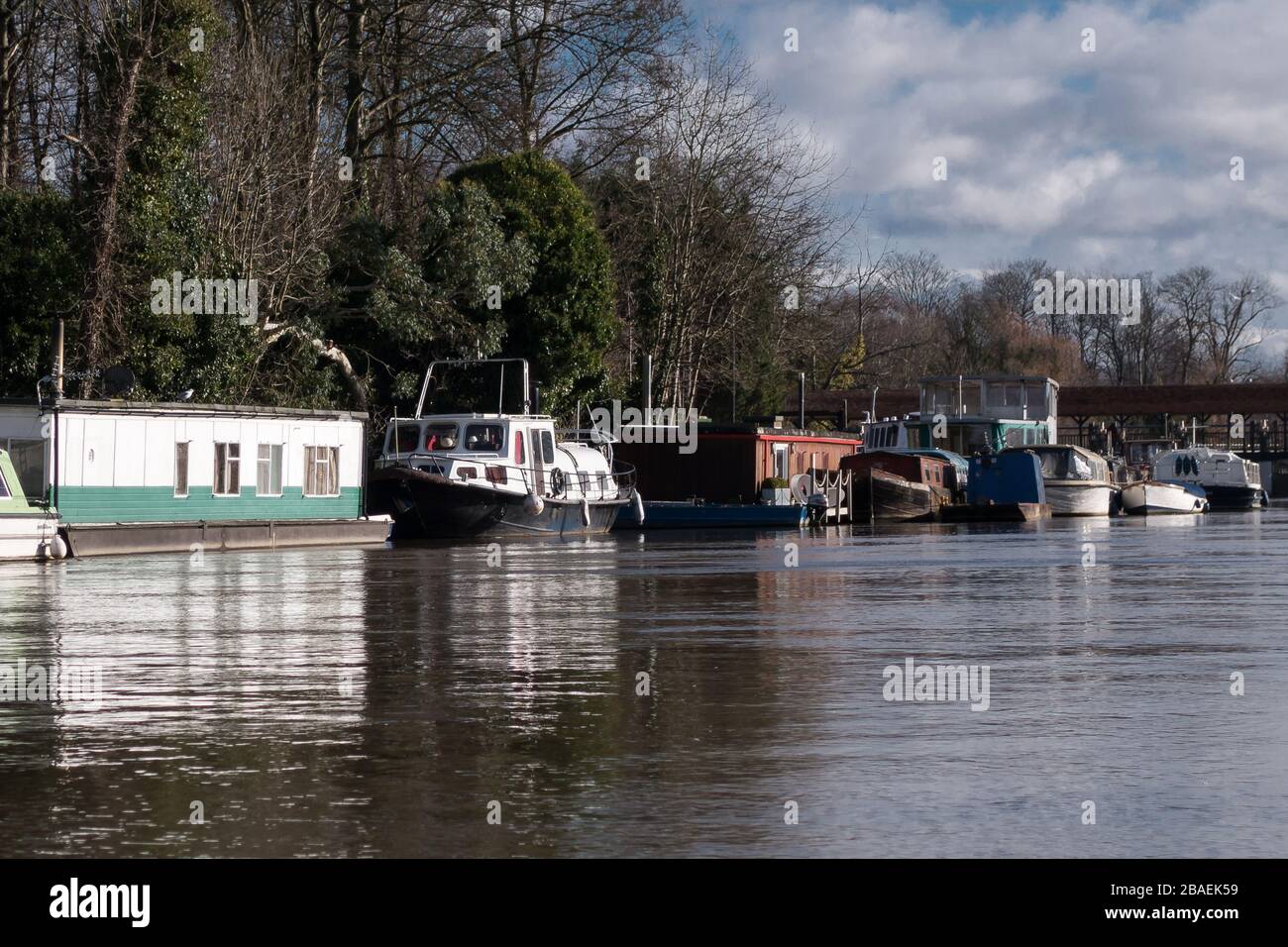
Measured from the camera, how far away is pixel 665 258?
54500 mm

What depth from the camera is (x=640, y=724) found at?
31.6 feet

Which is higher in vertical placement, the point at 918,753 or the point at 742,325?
the point at 742,325

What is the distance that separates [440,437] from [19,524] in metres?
12.6

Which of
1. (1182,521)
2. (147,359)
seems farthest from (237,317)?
(1182,521)

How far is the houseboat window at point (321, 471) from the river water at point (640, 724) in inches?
531

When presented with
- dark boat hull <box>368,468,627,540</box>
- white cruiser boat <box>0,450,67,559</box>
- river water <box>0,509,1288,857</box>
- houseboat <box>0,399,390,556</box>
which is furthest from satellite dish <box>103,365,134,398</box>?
river water <box>0,509,1288,857</box>

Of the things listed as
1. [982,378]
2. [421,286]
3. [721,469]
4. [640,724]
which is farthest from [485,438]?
[982,378]

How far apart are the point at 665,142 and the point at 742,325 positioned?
22.2 feet

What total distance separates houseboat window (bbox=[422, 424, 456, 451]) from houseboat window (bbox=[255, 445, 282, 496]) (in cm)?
469

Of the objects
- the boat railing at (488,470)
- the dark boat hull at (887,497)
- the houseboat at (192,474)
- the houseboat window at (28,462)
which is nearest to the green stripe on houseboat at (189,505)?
the houseboat at (192,474)

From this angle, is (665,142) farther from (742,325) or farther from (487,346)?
(487,346)

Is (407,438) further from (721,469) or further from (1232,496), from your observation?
(1232,496)

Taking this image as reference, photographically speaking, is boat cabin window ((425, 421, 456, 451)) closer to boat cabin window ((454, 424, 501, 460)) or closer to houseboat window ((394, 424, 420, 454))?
houseboat window ((394, 424, 420, 454))

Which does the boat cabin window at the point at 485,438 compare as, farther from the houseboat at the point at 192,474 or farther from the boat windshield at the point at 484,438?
the houseboat at the point at 192,474
